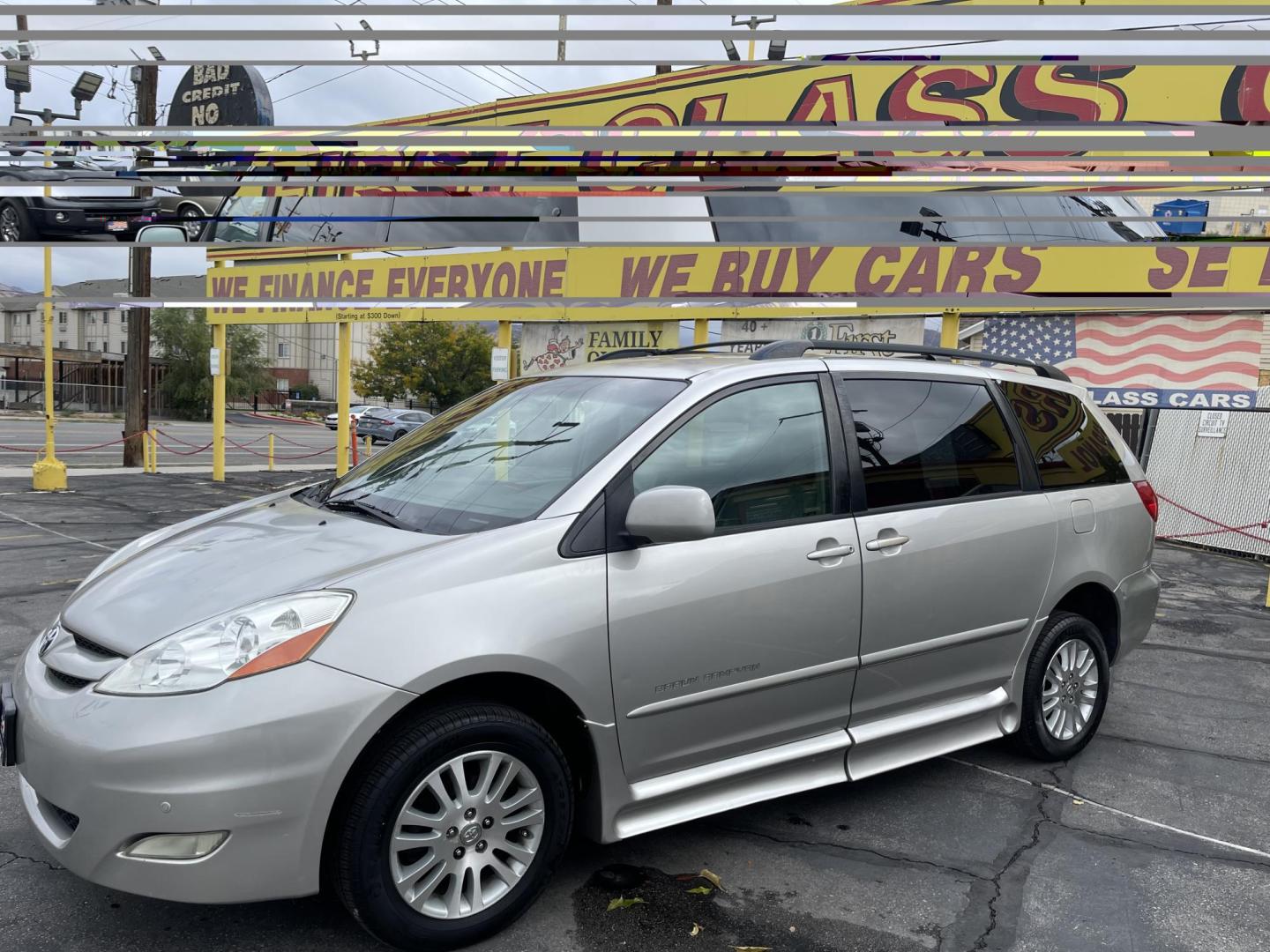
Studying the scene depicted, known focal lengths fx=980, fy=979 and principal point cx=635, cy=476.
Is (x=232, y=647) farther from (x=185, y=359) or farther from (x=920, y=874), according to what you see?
(x=185, y=359)

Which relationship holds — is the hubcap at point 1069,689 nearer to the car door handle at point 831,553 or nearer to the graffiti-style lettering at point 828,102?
the car door handle at point 831,553

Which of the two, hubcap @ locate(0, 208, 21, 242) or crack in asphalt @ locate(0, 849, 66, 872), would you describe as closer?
crack in asphalt @ locate(0, 849, 66, 872)

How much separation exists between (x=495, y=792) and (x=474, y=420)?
1.62m

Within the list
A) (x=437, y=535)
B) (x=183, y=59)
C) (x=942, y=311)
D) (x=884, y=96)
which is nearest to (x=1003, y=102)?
(x=884, y=96)

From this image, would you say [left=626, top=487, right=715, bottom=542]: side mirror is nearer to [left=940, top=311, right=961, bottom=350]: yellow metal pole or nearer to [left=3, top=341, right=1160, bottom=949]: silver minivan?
[left=3, top=341, right=1160, bottom=949]: silver minivan

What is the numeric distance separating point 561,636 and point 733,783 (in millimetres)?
920

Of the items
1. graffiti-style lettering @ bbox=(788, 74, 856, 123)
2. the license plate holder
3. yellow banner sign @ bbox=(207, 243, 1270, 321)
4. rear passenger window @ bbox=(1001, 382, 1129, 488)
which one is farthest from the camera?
graffiti-style lettering @ bbox=(788, 74, 856, 123)

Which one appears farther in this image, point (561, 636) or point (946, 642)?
point (946, 642)

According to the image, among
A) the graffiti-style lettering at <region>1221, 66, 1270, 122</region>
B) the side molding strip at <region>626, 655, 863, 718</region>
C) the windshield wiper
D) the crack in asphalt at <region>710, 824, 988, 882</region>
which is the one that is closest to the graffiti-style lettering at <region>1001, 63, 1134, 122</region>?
the graffiti-style lettering at <region>1221, 66, 1270, 122</region>

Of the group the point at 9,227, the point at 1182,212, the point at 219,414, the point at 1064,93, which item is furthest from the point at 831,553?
the point at 219,414

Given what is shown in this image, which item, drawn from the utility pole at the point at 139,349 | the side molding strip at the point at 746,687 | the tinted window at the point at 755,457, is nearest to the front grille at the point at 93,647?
the side molding strip at the point at 746,687

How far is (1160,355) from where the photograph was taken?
1174cm

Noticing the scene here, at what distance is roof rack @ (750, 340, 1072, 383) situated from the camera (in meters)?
3.91

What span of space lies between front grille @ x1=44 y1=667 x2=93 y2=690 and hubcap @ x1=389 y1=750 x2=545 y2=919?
953mm
